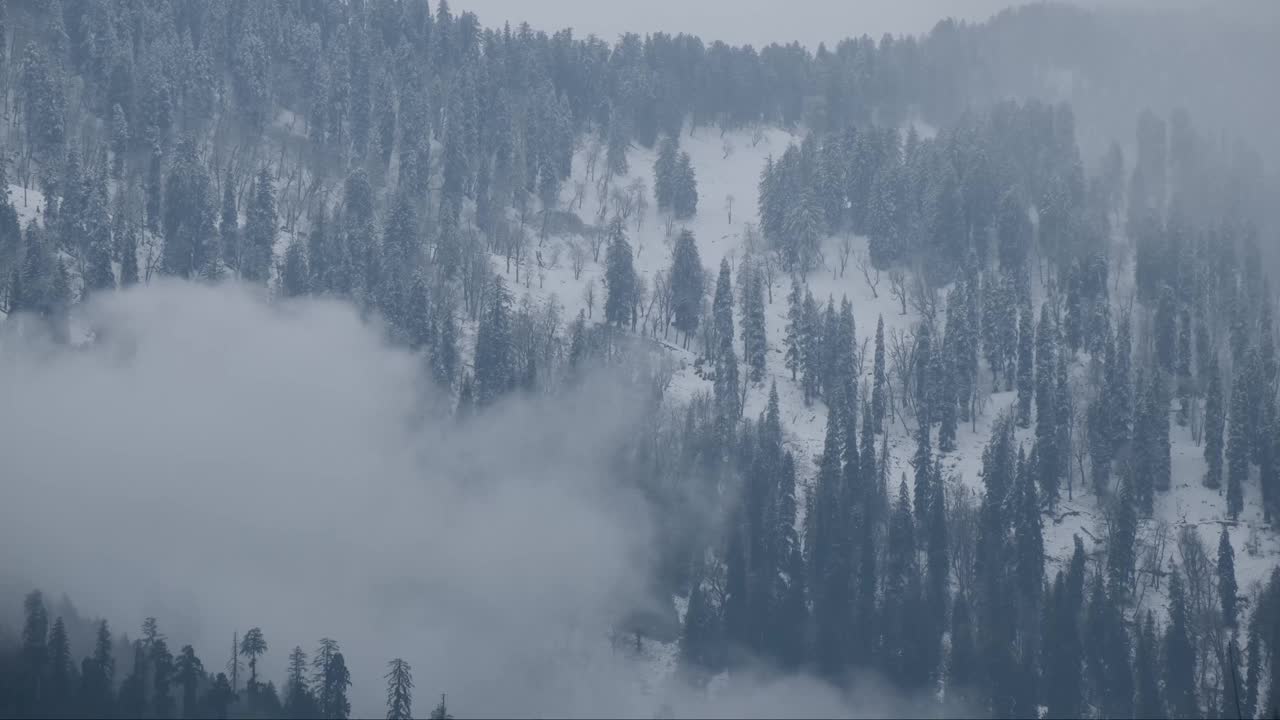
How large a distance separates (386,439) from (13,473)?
3083 centimetres

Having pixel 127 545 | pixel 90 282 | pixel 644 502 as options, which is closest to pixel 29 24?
pixel 90 282

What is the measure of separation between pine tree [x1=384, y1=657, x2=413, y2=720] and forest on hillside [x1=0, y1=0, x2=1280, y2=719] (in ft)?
2.12

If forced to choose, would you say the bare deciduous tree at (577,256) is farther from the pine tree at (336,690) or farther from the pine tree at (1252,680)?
the pine tree at (1252,680)

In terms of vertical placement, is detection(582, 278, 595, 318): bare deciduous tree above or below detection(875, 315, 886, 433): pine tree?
above

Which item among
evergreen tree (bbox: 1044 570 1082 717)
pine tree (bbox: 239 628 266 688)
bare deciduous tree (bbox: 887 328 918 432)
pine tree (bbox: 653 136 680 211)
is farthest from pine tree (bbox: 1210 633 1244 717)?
pine tree (bbox: 653 136 680 211)

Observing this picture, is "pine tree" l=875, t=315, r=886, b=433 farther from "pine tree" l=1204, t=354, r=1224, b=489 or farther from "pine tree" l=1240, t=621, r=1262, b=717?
"pine tree" l=1240, t=621, r=1262, b=717

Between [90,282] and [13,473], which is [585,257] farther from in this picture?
[13,473]

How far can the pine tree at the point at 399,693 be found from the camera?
304ft

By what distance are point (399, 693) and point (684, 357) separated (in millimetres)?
52126

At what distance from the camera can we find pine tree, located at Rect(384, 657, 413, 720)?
304 ft

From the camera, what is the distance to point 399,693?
305 ft

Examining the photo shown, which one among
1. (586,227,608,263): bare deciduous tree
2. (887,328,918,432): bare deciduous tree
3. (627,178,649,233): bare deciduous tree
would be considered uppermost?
(627,178,649,233): bare deciduous tree

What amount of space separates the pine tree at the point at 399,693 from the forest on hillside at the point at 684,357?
2.12 feet

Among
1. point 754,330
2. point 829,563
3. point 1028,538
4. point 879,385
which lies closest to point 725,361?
point 754,330
